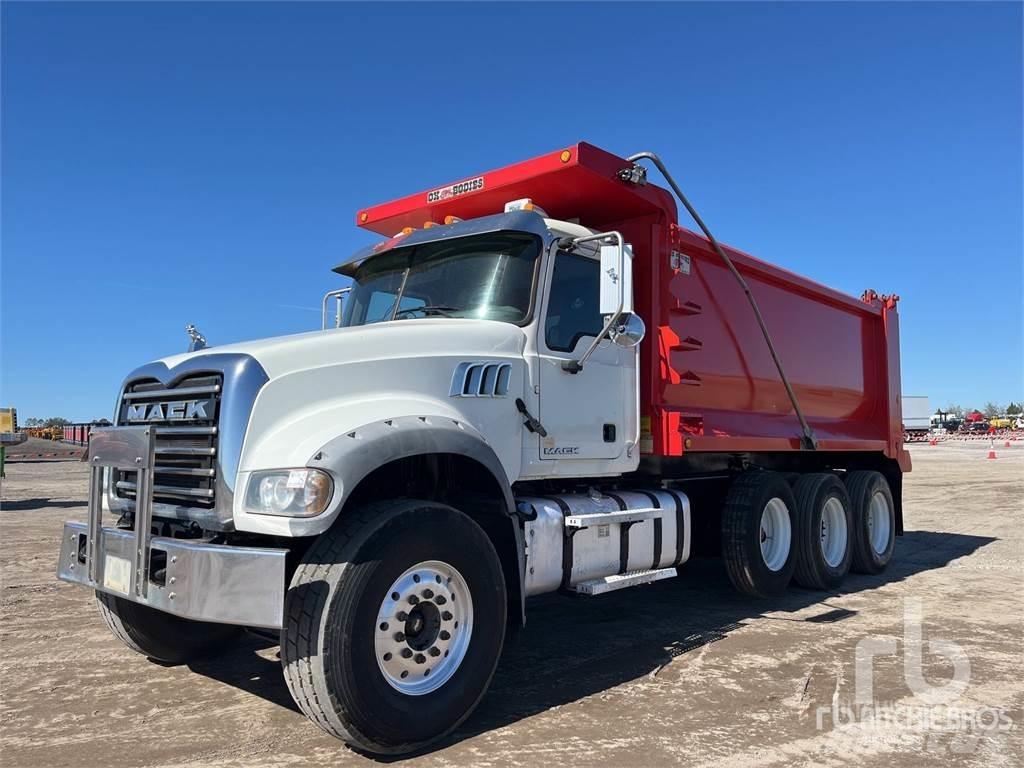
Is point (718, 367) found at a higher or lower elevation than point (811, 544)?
higher

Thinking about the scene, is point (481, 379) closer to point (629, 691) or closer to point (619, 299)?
point (619, 299)

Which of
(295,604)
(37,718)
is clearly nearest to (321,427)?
(295,604)

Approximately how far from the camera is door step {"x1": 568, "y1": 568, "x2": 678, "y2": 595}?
500cm

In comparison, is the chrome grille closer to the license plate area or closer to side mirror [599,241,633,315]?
the license plate area

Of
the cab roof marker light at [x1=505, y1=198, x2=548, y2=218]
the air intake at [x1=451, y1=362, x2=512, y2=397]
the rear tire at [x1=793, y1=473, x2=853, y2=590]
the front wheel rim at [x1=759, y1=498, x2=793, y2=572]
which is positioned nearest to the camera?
the air intake at [x1=451, y1=362, x2=512, y2=397]

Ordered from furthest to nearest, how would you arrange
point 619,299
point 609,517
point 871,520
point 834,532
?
point 871,520 → point 834,532 → point 609,517 → point 619,299

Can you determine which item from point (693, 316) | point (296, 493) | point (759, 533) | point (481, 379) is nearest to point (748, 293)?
point (693, 316)

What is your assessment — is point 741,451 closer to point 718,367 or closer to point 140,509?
point 718,367

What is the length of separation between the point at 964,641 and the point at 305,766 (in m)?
4.78

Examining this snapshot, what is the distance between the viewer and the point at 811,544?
7.57 meters

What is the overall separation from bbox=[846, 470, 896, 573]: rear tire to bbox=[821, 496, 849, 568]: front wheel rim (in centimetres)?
22

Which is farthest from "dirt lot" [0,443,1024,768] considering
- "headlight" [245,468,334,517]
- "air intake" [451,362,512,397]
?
"air intake" [451,362,512,397]

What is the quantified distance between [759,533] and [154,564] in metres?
5.12

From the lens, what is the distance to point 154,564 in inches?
147
